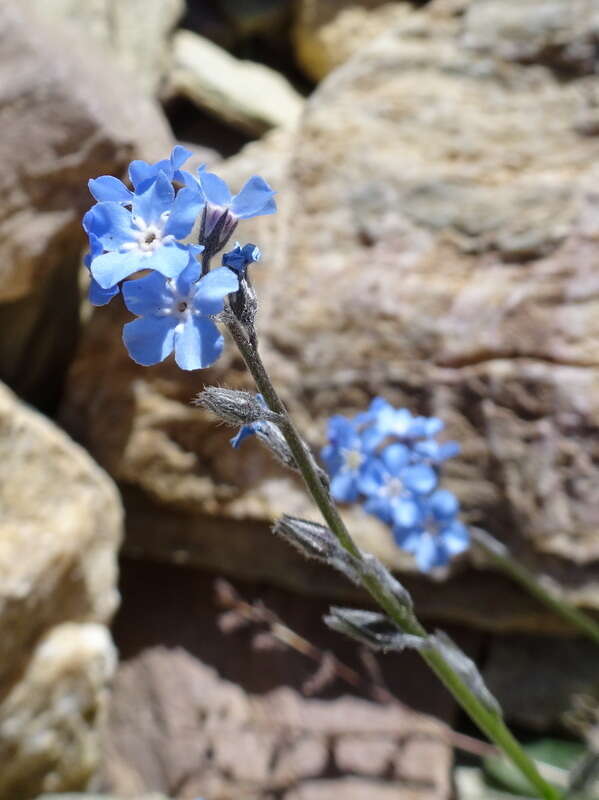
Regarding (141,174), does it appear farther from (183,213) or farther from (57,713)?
(57,713)

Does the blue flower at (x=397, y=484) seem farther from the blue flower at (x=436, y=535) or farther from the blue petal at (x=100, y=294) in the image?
the blue petal at (x=100, y=294)

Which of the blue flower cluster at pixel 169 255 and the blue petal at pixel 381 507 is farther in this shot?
the blue petal at pixel 381 507

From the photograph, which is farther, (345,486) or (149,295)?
(345,486)

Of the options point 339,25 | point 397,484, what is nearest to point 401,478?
point 397,484

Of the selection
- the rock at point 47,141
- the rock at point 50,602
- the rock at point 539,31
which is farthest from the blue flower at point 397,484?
the rock at point 539,31

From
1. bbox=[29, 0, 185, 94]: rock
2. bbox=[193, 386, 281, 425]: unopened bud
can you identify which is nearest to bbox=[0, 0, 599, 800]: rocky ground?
bbox=[29, 0, 185, 94]: rock
